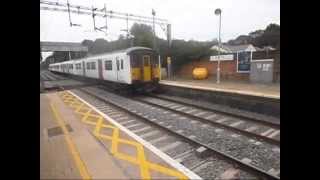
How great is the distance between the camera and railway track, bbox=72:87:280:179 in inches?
197

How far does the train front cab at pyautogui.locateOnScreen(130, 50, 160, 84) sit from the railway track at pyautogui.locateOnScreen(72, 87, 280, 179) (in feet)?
18.6

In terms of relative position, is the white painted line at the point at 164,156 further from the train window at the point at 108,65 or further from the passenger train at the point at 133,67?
the train window at the point at 108,65

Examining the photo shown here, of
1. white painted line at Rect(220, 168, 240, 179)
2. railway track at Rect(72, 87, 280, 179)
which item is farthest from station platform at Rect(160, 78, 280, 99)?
white painted line at Rect(220, 168, 240, 179)

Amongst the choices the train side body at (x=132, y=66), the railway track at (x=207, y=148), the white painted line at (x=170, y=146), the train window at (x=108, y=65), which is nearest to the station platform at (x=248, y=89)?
the train side body at (x=132, y=66)

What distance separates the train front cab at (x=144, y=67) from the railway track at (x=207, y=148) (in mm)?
5657

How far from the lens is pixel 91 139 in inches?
271

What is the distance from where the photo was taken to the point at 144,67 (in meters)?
15.6

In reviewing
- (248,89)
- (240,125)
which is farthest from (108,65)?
(240,125)

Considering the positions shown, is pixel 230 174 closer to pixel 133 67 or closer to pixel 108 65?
pixel 133 67

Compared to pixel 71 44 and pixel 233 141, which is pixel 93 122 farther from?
pixel 71 44

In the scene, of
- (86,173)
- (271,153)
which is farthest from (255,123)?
(86,173)

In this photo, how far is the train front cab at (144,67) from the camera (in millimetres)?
15047
